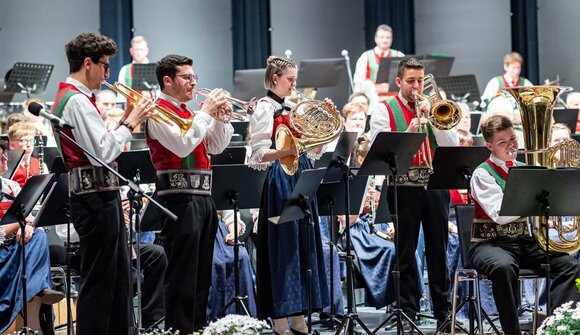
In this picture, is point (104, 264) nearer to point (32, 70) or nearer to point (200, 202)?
point (200, 202)

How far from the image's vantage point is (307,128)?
6.62m

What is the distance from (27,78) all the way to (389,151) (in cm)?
773

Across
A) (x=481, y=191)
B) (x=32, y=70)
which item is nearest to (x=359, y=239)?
(x=481, y=191)

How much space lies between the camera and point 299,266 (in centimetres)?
674

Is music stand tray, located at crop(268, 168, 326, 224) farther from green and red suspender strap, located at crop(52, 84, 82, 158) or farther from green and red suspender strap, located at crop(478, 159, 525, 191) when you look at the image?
green and red suspender strap, located at crop(52, 84, 82, 158)

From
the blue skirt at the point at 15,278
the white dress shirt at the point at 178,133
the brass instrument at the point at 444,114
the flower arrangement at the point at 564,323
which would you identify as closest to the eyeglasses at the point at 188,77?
the white dress shirt at the point at 178,133

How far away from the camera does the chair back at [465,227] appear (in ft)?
21.8

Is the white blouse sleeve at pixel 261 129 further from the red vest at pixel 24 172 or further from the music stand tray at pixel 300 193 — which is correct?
the red vest at pixel 24 172

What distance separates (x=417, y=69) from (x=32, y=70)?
7.19 metres

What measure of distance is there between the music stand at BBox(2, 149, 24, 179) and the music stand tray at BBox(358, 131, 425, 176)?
2653mm

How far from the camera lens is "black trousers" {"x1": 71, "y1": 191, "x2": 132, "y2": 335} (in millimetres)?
5309

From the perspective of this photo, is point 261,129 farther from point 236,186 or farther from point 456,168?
point 456,168

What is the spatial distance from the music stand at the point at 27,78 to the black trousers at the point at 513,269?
7927 mm

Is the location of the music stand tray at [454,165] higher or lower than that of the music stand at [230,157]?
lower
